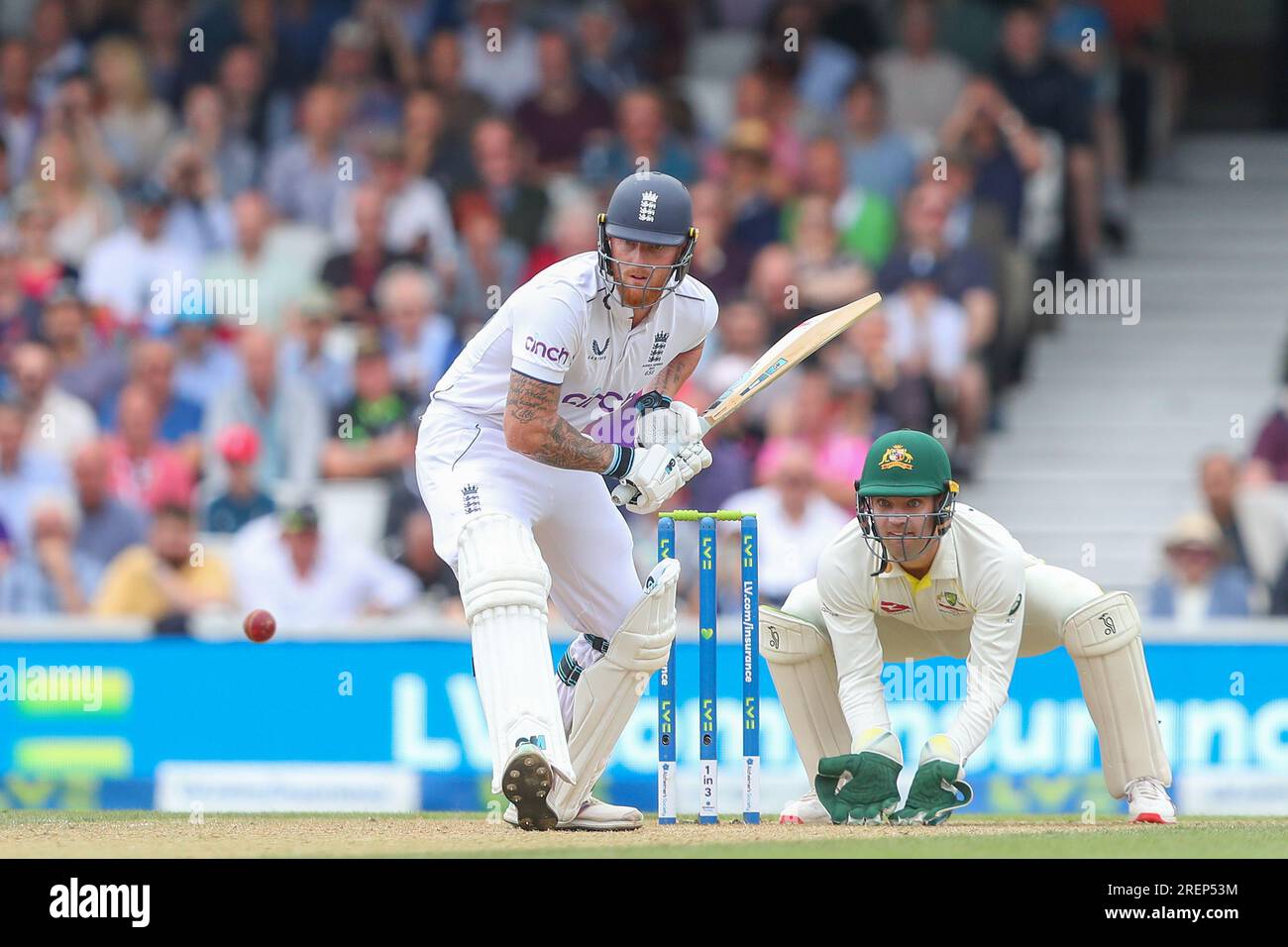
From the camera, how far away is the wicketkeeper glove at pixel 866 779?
6.65 metres

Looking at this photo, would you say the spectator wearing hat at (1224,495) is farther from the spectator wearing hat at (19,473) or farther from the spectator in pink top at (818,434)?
A: the spectator wearing hat at (19,473)

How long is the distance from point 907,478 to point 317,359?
583 cm

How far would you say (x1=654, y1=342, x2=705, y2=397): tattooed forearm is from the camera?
6.89m

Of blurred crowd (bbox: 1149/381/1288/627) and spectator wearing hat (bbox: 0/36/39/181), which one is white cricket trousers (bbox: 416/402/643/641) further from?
spectator wearing hat (bbox: 0/36/39/181)

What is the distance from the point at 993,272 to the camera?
458 inches

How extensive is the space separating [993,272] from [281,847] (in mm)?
6686

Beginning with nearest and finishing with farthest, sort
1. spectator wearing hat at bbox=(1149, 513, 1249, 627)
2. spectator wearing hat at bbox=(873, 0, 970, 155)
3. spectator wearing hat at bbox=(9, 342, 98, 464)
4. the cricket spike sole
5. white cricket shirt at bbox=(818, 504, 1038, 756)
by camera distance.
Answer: the cricket spike sole → white cricket shirt at bbox=(818, 504, 1038, 756) → spectator wearing hat at bbox=(1149, 513, 1249, 627) → spectator wearing hat at bbox=(9, 342, 98, 464) → spectator wearing hat at bbox=(873, 0, 970, 155)

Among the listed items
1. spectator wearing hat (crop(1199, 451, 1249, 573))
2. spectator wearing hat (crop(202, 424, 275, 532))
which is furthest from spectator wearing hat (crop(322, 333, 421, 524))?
spectator wearing hat (crop(1199, 451, 1249, 573))

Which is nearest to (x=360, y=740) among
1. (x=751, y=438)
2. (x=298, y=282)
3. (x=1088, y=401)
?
(x=751, y=438)

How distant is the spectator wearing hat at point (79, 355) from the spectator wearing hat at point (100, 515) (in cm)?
70

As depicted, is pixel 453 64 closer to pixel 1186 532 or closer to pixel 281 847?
pixel 1186 532

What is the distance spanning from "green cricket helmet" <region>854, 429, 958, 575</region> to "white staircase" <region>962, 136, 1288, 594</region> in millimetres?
A: 4862

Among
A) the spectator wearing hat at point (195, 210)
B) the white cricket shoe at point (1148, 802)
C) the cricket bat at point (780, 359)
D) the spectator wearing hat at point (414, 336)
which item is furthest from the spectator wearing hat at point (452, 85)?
the white cricket shoe at point (1148, 802)

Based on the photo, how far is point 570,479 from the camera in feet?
21.7
